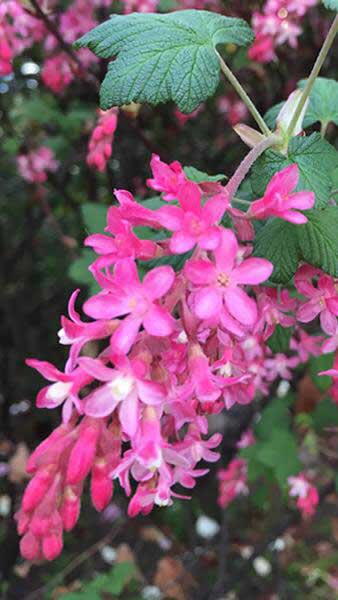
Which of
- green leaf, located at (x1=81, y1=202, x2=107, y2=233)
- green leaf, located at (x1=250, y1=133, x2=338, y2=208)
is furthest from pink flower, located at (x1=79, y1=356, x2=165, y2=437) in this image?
green leaf, located at (x1=81, y1=202, x2=107, y2=233)

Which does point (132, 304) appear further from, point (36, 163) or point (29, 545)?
point (36, 163)

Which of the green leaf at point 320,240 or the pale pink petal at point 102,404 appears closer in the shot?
the pale pink petal at point 102,404

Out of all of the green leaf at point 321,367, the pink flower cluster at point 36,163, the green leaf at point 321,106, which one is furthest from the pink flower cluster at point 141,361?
the pink flower cluster at point 36,163

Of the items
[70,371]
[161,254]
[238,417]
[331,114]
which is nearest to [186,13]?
[331,114]

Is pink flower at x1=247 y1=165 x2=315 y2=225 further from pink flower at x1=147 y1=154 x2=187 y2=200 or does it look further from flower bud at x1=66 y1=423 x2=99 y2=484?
flower bud at x1=66 y1=423 x2=99 y2=484

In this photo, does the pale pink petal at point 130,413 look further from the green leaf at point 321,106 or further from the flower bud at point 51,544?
the green leaf at point 321,106

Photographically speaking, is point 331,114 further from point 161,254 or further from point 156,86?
point 161,254

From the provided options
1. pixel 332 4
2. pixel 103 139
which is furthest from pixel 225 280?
pixel 103 139
